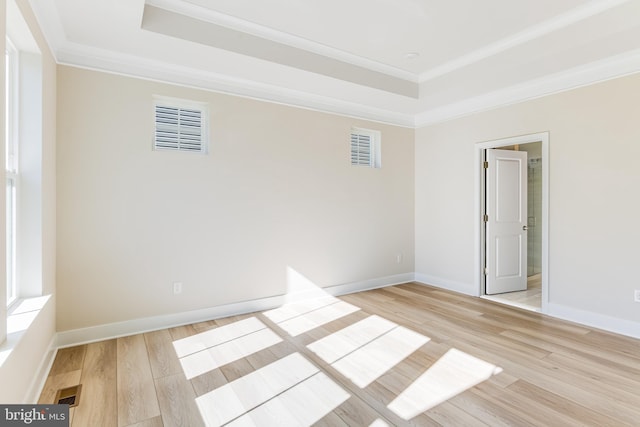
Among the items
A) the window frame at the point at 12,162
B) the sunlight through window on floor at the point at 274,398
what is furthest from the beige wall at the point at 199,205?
the sunlight through window on floor at the point at 274,398

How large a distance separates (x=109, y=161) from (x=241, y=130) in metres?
1.37

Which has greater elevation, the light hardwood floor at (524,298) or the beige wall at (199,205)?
the beige wall at (199,205)

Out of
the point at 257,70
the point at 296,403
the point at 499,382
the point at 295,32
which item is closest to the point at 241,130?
the point at 257,70

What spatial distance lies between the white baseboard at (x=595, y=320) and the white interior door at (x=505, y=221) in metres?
0.92

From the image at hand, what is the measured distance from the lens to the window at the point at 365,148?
484 centimetres

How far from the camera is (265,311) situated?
12.8ft

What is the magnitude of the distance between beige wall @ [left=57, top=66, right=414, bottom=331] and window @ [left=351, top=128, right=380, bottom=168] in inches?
5.4

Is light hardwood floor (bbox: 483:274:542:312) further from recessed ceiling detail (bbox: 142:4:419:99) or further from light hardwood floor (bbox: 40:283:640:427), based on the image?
recessed ceiling detail (bbox: 142:4:419:99)

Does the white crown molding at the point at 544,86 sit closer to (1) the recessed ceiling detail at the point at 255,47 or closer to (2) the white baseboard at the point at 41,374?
(1) the recessed ceiling detail at the point at 255,47

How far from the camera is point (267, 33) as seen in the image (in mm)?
3105

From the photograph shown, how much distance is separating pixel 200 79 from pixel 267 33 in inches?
35.7

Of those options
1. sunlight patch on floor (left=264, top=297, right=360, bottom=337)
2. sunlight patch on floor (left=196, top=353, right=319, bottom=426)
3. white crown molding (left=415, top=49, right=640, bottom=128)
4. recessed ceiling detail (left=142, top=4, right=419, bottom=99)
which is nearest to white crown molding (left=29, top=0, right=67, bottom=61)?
recessed ceiling detail (left=142, top=4, right=419, bottom=99)

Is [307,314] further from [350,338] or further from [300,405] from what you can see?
[300,405]

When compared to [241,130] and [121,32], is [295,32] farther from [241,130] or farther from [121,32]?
[121,32]
